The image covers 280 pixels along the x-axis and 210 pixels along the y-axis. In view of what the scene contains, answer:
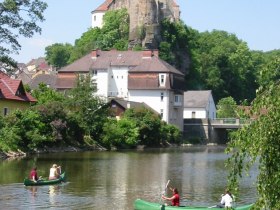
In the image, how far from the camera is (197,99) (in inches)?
4860

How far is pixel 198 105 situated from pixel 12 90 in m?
53.8

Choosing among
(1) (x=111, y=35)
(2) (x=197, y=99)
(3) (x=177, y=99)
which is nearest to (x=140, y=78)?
A: (3) (x=177, y=99)

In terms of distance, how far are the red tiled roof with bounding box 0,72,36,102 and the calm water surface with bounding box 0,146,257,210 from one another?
40.3ft

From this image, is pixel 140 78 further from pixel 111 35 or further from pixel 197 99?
pixel 111 35

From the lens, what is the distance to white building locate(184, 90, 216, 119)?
12175cm

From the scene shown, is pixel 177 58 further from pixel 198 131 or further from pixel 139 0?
pixel 198 131

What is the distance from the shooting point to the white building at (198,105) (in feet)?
399

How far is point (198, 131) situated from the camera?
111562 millimetres

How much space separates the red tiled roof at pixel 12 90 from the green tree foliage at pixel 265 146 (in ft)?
198

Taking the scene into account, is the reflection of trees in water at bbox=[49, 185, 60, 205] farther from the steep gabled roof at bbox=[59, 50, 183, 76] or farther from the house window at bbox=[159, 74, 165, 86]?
the steep gabled roof at bbox=[59, 50, 183, 76]

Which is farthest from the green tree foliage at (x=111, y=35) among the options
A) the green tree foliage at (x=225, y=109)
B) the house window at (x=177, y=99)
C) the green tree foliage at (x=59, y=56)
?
the green tree foliage at (x=59, y=56)

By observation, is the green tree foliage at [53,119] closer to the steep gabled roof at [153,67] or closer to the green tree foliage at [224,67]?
the steep gabled roof at [153,67]

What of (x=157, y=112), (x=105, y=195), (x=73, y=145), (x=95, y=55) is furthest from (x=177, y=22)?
(x=105, y=195)

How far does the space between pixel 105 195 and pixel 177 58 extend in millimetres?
99854
